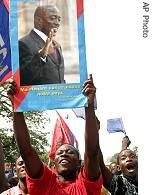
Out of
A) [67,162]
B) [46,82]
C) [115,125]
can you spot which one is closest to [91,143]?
[67,162]

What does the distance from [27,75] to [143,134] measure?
118cm

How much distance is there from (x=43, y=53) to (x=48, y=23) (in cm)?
23

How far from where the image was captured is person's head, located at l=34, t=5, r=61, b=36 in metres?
4.11

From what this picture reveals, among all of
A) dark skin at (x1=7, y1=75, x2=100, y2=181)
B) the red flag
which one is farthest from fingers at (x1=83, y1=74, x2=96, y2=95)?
the red flag

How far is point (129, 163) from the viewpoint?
529 centimetres

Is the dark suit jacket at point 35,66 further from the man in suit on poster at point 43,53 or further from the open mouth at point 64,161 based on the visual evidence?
the open mouth at point 64,161

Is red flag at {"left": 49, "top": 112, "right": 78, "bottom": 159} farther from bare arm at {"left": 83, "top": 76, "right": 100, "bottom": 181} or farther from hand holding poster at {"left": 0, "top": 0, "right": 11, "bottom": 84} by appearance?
bare arm at {"left": 83, "top": 76, "right": 100, "bottom": 181}

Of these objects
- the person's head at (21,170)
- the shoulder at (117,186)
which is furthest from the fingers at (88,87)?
the person's head at (21,170)

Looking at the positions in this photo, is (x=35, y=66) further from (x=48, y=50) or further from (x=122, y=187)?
(x=122, y=187)

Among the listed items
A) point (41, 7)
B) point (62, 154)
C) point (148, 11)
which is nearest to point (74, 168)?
point (62, 154)

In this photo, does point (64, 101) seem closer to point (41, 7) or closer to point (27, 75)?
point (27, 75)

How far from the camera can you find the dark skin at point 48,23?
13.5ft

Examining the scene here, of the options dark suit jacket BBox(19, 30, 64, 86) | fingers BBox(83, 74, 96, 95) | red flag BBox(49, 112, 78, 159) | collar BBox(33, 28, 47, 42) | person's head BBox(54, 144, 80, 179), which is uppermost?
red flag BBox(49, 112, 78, 159)

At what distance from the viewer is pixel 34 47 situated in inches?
164
